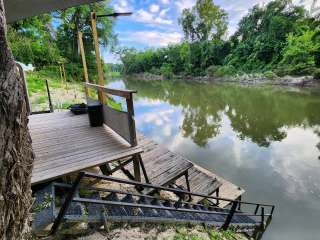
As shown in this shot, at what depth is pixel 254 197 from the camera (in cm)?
593

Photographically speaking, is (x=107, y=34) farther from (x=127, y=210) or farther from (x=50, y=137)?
(x=127, y=210)

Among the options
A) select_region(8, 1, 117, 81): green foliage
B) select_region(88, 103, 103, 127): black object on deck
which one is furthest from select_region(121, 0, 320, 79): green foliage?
select_region(88, 103, 103, 127): black object on deck

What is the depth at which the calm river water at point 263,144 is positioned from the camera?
5.60 m

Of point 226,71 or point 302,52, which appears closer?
point 302,52

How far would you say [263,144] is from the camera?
9188mm

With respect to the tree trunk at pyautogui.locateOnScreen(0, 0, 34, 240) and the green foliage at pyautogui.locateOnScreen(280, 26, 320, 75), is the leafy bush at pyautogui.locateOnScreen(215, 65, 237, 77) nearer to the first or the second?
the green foliage at pyautogui.locateOnScreen(280, 26, 320, 75)

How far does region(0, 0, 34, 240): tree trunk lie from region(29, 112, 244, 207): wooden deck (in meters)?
1.38

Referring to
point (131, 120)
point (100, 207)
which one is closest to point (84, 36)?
point (131, 120)

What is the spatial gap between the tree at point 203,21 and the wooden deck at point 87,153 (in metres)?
39.6

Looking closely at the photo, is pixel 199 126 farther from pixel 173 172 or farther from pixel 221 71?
pixel 221 71

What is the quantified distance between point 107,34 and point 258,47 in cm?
2155

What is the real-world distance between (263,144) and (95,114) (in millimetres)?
7729

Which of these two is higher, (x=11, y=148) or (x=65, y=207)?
(x=11, y=148)

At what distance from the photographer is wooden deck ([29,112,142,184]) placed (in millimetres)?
2695
